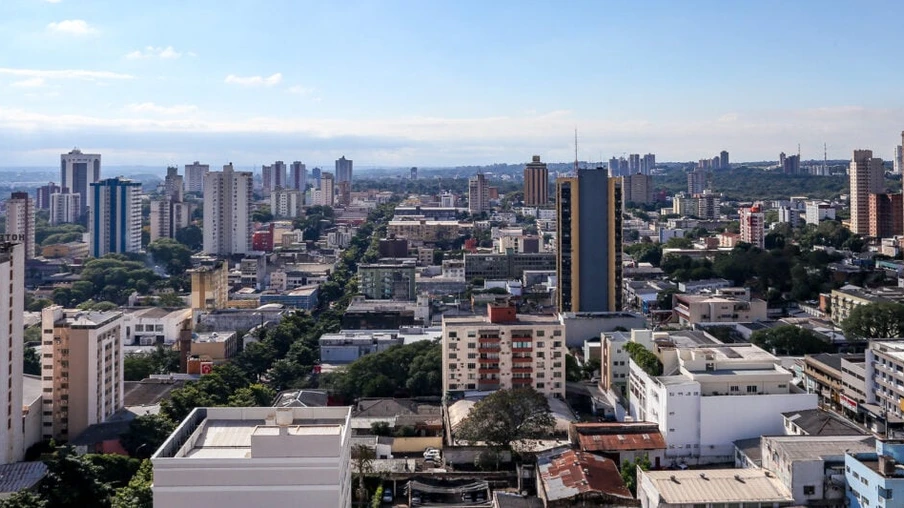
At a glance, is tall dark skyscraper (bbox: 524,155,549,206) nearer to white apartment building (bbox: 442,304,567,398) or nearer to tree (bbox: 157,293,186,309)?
tree (bbox: 157,293,186,309)

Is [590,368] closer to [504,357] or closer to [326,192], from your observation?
[504,357]

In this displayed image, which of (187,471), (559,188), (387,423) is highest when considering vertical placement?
(559,188)

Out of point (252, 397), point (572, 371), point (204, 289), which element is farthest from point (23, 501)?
point (204, 289)

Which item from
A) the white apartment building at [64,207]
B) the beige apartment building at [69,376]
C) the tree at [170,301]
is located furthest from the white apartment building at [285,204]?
the beige apartment building at [69,376]

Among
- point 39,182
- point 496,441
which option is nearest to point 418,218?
point 496,441

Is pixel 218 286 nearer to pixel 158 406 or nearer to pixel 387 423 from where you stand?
pixel 158 406
